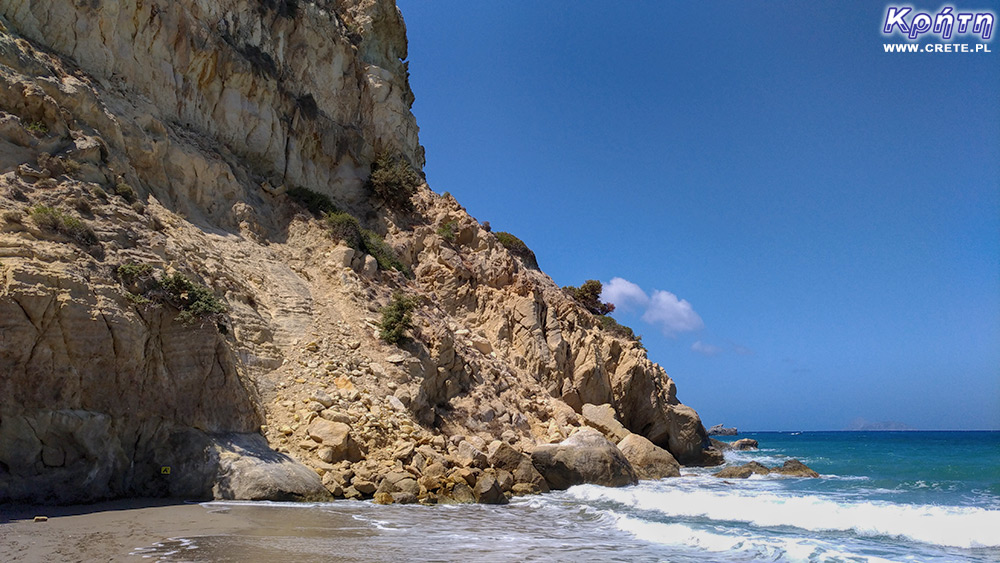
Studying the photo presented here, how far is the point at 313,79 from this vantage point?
83.7 ft

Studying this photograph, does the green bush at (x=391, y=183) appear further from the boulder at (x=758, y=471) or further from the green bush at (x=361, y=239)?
the boulder at (x=758, y=471)

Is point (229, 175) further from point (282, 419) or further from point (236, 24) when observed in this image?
point (282, 419)

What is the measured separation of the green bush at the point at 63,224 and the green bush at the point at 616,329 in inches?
823

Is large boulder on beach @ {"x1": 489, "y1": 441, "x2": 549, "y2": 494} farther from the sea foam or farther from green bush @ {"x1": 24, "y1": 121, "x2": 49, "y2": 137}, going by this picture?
green bush @ {"x1": 24, "y1": 121, "x2": 49, "y2": 137}

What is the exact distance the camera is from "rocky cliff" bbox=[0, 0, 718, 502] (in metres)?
11.7

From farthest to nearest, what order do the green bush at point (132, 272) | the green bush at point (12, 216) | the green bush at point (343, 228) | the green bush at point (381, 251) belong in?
1. the green bush at point (381, 251)
2. the green bush at point (343, 228)
3. the green bush at point (132, 272)
4. the green bush at point (12, 216)

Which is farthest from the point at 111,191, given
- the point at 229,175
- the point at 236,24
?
the point at 236,24

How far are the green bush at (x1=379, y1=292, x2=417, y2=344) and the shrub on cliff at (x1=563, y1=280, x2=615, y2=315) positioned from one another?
627 inches

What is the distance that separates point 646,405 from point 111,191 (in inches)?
778

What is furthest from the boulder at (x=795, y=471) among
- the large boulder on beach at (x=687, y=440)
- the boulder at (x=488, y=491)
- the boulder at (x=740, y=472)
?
the boulder at (x=488, y=491)

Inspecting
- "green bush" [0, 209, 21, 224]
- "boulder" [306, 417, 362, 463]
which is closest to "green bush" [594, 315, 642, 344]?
"boulder" [306, 417, 362, 463]

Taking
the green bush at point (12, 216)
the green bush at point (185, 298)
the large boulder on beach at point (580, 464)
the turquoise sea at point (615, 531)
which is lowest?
the turquoise sea at point (615, 531)

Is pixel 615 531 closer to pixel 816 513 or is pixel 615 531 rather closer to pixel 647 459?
pixel 816 513

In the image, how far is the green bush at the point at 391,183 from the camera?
25.5m
